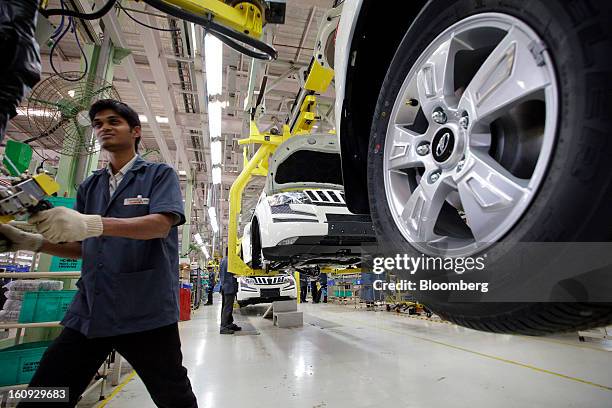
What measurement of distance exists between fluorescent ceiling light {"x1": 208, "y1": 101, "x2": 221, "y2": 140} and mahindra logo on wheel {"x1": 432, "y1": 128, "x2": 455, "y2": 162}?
550 cm

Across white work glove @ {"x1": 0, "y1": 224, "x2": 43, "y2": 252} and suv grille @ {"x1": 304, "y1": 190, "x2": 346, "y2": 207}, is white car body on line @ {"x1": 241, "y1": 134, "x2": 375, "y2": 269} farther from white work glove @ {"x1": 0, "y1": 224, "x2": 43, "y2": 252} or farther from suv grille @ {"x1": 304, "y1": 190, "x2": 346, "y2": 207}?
white work glove @ {"x1": 0, "y1": 224, "x2": 43, "y2": 252}

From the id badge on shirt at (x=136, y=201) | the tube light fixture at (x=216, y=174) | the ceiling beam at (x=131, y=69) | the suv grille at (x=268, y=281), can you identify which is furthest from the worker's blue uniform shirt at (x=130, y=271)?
the tube light fixture at (x=216, y=174)

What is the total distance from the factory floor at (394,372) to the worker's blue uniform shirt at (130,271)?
1.30m

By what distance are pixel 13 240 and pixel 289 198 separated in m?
2.24

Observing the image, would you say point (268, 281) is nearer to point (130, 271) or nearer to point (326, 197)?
point (326, 197)

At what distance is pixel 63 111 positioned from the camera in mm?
2697

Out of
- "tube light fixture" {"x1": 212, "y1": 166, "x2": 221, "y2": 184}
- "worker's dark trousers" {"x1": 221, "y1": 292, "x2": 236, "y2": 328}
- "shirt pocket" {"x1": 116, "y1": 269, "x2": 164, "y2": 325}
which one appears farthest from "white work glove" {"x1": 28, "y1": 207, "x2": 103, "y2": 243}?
"tube light fixture" {"x1": 212, "y1": 166, "x2": 221, "y2": 184}

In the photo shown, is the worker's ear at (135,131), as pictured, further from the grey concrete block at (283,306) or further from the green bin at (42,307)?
the grey concrete block at (283,306)

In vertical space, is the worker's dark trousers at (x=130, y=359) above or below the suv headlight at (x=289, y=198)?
below

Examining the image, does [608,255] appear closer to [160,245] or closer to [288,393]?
[160,245]

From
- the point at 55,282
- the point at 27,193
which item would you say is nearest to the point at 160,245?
the point at 27,193

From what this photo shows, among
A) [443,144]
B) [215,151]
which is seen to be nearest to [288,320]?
[215,151]

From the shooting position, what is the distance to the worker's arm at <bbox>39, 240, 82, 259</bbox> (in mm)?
1472

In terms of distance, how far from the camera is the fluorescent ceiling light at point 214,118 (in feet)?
19.9
